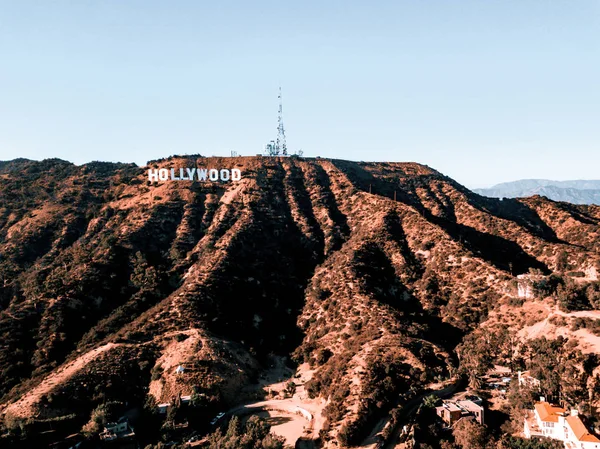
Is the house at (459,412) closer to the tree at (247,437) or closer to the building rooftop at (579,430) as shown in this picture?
the building rooftop at (579,430)

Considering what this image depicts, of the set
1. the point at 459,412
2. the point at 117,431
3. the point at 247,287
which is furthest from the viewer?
the point at 247,287

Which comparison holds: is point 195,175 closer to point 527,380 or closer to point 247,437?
point 247,437

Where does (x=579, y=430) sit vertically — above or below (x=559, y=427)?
above

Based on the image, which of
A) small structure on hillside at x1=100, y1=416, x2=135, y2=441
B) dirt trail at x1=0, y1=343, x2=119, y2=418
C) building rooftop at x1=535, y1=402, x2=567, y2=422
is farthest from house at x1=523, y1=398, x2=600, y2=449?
dirt trail at x1=0, y1=343, x2=119, y2=418

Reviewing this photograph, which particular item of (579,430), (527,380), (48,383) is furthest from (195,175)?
(579,430)

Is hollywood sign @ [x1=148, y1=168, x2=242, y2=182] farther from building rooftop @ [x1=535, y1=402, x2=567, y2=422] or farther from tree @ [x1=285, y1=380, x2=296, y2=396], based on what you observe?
building rooftop @ [x1=535, y1=402, x2=567, y2=422]

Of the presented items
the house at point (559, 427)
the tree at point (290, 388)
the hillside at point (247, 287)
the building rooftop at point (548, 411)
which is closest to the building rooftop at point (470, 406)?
the house at point (559, 427)
